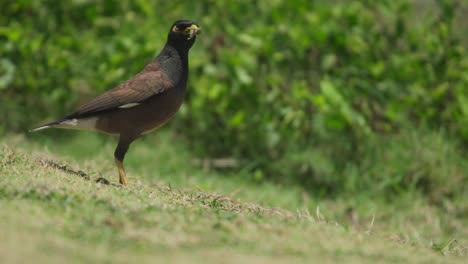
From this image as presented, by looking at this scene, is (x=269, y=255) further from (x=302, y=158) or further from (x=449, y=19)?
(x=449, y=19)

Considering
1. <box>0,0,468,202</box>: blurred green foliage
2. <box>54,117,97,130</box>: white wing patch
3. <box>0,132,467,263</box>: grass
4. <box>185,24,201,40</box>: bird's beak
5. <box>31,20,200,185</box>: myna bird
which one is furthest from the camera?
<box>0,0,468,202</box>: blurred green foliage

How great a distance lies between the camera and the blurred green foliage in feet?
26.6

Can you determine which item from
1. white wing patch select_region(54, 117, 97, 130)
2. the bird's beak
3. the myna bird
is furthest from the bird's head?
white wing patch select_region(54, 117, 97, 130)

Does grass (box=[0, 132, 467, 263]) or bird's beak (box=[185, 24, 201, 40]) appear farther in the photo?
bird's beak (box=[185, 24, 201, 40])

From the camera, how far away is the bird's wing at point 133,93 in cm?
575

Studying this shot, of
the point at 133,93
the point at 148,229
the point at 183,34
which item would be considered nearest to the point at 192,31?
the point at 183,34

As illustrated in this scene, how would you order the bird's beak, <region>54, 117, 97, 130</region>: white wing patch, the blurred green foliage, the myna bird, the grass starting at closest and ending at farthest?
the grass → the myna bird → <region>54, 117, 97, 130</region>: white wing patch → the bird's beak → the blurred green foliage

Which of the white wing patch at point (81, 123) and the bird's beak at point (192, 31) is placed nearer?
the white wing patch at point (81, 123)

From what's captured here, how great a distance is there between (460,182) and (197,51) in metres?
3.44

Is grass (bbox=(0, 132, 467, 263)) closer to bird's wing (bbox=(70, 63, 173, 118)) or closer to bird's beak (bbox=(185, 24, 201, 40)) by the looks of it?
bird's wing (bbox=(70, 63, 173, 118))

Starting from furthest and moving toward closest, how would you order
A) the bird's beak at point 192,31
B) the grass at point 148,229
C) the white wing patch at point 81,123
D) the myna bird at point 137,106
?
the bird's beak at point 192,31 → the white wing patch at point 81,123 → the myna bird at point 137,106 → the grass at point 148,229

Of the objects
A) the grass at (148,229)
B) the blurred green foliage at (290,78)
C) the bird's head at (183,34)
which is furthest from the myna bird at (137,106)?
the blurred green foliage at (290,78)

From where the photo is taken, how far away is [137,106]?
5750 millimetres

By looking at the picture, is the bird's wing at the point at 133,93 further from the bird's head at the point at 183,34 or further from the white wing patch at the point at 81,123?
the bird's head at the point at 183,34
